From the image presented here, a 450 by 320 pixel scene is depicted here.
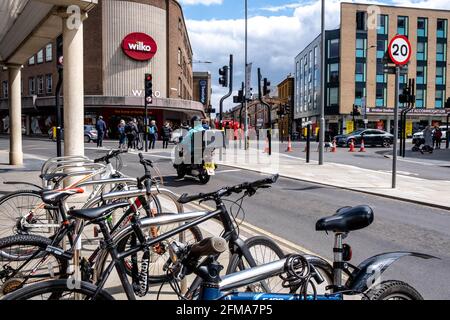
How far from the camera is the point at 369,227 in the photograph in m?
6.98

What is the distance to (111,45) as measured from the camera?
44.1m

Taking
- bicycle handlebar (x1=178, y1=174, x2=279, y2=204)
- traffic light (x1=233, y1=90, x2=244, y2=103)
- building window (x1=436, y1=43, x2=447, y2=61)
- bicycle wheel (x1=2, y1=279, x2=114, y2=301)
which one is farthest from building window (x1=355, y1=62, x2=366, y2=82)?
bicycle wheel (x1=2, y1=279, x2=114, y2=301)

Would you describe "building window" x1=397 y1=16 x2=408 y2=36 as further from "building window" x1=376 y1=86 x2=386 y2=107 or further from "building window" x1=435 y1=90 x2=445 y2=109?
"building window" x1=435 y1=90 x2=445 y2=109

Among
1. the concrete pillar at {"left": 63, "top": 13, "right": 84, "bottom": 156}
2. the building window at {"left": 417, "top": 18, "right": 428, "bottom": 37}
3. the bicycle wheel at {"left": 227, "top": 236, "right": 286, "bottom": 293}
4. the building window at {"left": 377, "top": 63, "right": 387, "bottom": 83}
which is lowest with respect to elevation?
the bicycle wheel at {"left": 227, "top": 236, "right": 286, "bottom": 293}

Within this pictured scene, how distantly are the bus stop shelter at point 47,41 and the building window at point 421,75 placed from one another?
2195 inches

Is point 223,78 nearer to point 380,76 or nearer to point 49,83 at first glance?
point 49,83

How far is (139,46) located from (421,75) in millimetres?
37896

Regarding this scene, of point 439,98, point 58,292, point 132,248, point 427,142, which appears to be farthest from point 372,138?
point 58,292

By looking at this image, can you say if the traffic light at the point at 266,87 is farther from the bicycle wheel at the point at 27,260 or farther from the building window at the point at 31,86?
the building window at the point at 31,86

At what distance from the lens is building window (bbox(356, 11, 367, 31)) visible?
184 feet

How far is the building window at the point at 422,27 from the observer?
5797cm

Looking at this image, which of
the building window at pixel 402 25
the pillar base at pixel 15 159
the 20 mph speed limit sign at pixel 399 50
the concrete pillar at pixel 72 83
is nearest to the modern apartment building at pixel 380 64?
the building window at pixel 402 25
